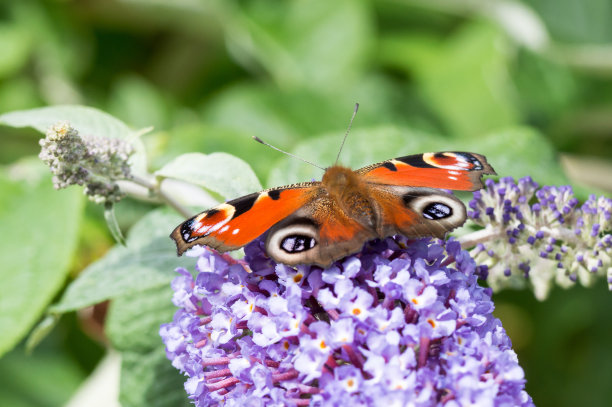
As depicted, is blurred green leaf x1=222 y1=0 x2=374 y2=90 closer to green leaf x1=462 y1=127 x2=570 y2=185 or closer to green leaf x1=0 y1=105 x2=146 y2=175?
green leaf x1=462 y1=127 x2=570 y2=185

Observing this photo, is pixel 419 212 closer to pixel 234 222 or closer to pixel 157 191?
pixel 234 222

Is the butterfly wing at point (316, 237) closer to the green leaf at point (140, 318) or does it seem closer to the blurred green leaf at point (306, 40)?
the green leaf at point (140, 318)

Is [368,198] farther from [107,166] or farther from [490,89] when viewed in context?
[490,89]

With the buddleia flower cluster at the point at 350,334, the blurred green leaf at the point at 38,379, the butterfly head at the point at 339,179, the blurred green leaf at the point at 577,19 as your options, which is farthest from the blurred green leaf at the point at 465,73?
the blurred green leaf at the point at 38,379

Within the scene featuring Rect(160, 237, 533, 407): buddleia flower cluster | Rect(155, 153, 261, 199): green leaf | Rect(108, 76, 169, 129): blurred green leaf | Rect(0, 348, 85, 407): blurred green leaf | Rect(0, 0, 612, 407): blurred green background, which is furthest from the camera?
Rect(108, 76, 169, 129): blurred green leaf

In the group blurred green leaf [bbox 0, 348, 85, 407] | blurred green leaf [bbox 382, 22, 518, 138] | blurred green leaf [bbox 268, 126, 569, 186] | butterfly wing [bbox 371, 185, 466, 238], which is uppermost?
blurred green leaf [bbox 382, 22, 518, 138]

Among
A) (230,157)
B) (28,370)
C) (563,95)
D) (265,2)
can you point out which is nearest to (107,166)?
(230,157)

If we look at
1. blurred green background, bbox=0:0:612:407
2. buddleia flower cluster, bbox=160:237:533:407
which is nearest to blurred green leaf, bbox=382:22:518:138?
blurred green background, bbox=0:0:612:407
